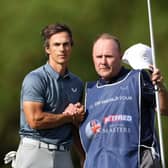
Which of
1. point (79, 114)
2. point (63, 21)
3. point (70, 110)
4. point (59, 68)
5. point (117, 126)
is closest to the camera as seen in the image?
point (117, 126)

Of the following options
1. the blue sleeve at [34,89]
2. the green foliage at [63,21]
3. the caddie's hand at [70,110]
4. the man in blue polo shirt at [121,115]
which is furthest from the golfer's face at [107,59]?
the green foliage at [63,21]

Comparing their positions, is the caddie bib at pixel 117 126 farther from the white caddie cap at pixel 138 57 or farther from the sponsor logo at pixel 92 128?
the white caddie cap at pixel 138 57

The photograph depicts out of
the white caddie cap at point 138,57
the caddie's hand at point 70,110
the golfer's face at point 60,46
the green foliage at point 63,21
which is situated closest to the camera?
the white caddie cap at point 138,57

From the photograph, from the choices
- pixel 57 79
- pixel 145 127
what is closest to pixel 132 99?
pixel 145 127

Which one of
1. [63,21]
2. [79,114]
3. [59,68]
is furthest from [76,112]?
[63,21]

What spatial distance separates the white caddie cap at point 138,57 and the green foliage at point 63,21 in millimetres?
3200

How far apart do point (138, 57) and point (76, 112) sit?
429mm

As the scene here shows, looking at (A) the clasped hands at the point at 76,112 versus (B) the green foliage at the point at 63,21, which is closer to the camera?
(A) the clasped hands at the point at 76,112

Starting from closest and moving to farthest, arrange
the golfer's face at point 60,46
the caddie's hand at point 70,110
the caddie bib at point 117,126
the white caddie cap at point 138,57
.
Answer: the caddie bib at point 117,126
the white caddie cap at point 138,57
the caddie's hand at point 70,110
the golfer's face at point 60,46

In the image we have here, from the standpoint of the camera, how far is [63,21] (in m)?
7.70

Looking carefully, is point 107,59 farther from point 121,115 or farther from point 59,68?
point 59,68

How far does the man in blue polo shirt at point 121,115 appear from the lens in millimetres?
4047

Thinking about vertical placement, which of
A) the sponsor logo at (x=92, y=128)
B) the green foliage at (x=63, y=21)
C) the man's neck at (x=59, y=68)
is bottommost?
the sponsor logo at (x=92, y=128)

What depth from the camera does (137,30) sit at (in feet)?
25.1
